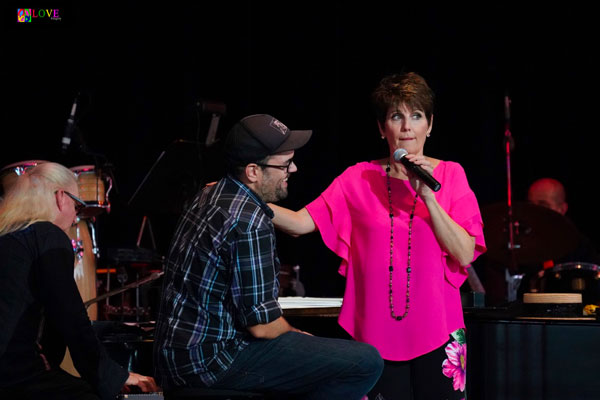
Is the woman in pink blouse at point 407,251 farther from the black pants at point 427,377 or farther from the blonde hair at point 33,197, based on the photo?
the blonde hair at point 33,197

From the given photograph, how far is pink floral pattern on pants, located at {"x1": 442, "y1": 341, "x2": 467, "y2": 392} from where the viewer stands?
269cm

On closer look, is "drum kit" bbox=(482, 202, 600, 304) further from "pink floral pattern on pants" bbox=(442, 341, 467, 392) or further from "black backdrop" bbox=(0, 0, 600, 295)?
"pink floral pattern on pants" bbox=(442, 341, 467, 392)

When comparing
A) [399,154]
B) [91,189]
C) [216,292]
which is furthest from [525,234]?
[216,292]

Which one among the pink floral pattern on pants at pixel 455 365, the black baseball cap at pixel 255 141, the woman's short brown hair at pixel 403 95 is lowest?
the pink floral pattern on pants at pixel 455 365

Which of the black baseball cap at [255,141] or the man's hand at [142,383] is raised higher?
the black baseball cap at [255,141]

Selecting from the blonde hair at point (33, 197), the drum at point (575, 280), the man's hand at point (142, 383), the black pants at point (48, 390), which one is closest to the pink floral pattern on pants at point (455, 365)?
the man's hand at point (142, 383)

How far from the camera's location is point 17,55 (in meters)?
6.64

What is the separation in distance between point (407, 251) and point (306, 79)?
14.6 ft

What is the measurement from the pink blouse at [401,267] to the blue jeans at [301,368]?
21cm

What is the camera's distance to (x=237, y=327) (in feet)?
8.43

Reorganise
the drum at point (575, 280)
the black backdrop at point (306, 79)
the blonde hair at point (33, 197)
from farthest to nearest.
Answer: the black backdrop at point (306, 79) → the drum at point (575, 280) → the blonde hair at point (33, 197)

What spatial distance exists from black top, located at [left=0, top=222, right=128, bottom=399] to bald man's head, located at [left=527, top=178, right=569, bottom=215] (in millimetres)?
4442

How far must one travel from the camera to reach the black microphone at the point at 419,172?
2.60m

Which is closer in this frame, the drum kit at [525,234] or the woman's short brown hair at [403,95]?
the woman's short brown hair at [403,95]
